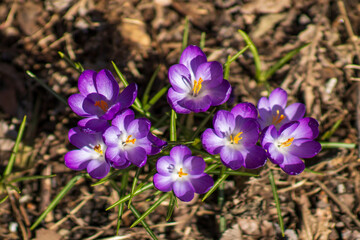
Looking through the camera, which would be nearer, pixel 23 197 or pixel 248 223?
pixel 248 223

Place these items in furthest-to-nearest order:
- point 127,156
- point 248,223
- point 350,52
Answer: point 350,52, point 248,223, point 127,156

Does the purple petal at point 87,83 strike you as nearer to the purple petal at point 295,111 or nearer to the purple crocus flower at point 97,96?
the purple crocus flower at point 97,96

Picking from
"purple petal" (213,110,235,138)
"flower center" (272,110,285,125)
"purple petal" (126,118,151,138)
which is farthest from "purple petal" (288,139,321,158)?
"purple petal" (126,118,151,138)

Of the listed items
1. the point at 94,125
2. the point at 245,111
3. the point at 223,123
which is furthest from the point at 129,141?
the point at 245,111

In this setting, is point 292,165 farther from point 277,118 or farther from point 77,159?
point 77,159

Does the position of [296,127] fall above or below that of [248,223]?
above

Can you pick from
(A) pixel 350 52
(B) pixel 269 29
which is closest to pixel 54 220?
(B) pixel 269 29

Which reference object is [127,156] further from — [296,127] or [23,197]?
[23,197]
